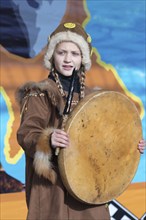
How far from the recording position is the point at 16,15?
9.66 feet

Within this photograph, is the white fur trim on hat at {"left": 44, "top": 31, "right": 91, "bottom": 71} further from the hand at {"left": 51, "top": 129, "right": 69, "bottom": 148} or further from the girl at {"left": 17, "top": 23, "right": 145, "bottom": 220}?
the hand at {"left": 51, "top": 129, "right": 69, "bottom": 148}

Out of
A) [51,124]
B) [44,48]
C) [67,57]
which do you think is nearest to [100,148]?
[51,124]

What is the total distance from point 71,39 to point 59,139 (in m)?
0.47

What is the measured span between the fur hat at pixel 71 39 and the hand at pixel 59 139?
1.31 ft

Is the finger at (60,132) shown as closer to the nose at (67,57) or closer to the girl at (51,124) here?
the girl at (51,124)

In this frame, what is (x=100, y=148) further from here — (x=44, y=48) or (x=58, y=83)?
(x=44, y=48)

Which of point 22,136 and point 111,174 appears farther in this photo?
point 111,174

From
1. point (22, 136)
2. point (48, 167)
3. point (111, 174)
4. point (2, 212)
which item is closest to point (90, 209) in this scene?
point (111, 174)

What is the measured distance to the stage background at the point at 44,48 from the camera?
2.89 metres

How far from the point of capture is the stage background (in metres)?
2.89

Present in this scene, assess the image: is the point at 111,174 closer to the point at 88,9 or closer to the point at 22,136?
the point at 22,136

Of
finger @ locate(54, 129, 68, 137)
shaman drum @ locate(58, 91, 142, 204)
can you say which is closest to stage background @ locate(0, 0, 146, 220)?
shaman drum @ locate(58, 91, 142, 204)

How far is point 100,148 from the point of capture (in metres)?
1.90

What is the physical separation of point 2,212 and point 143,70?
4.26 ft
